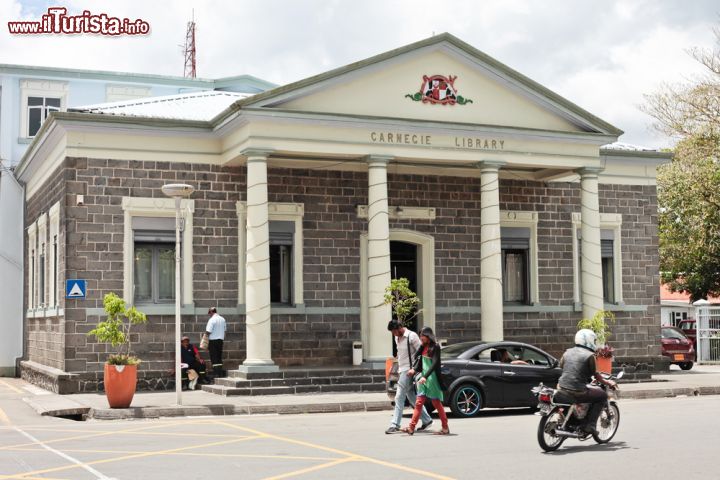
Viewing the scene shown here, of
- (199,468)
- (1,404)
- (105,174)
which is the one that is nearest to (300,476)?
(199,468)

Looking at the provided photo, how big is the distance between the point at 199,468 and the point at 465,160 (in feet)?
47.6

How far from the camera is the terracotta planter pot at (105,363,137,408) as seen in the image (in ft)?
61.4

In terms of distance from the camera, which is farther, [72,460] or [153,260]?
[153,260]

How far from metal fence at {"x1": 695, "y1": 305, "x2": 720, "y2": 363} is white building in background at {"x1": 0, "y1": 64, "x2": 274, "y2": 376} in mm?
18144

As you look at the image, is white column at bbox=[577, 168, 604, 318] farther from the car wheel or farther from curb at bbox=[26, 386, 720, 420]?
the car wheel

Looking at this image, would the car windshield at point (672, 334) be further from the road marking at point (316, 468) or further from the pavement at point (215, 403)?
the road marking at point (316, 468)

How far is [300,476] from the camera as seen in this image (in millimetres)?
10633

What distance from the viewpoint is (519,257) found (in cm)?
2767

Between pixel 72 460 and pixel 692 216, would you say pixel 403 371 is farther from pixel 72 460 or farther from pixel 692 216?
pixel 692 216

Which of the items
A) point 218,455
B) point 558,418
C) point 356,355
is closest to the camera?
point 218,455

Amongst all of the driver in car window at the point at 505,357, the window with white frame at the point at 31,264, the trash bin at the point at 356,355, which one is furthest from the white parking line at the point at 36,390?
the driver in car window at the point at 505,357

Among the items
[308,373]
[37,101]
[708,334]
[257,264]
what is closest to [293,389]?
[308,373]

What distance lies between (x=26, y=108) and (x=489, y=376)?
2145 cm

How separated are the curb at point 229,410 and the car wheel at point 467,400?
7.81 ft
